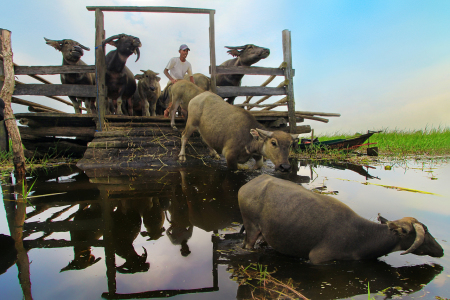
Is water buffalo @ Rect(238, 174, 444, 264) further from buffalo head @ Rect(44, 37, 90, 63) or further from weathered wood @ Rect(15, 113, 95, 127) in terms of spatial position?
buffalo head @ Rect(44, 37, 90, 63)

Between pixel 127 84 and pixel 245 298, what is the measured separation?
1044 cm

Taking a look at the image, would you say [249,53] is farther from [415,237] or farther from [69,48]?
[415,237]

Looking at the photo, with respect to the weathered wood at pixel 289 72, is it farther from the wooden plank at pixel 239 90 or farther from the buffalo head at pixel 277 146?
the buffalo head at pixel 277 146

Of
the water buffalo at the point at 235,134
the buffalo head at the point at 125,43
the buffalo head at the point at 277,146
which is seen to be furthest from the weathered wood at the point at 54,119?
the buffalo head at the point at 277,146

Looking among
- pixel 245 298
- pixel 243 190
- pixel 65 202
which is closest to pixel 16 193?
pixel 65 202

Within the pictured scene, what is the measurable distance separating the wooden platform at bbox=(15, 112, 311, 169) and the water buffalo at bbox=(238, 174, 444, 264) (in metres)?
5.39

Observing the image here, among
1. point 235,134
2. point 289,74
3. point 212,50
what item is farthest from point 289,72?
point 235,134

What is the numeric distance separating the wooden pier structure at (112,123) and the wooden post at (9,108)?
1.35 m

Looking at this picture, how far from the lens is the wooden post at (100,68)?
8.47 m

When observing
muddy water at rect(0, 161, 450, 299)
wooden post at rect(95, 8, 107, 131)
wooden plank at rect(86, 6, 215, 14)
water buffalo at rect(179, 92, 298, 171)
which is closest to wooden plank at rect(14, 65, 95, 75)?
wooden post at rect(95, 8, 107, 131)

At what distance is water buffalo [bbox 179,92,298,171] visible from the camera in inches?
218

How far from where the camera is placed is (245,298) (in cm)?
188

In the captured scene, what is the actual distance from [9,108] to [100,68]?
2.93 metres

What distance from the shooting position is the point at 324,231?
2400 mm
